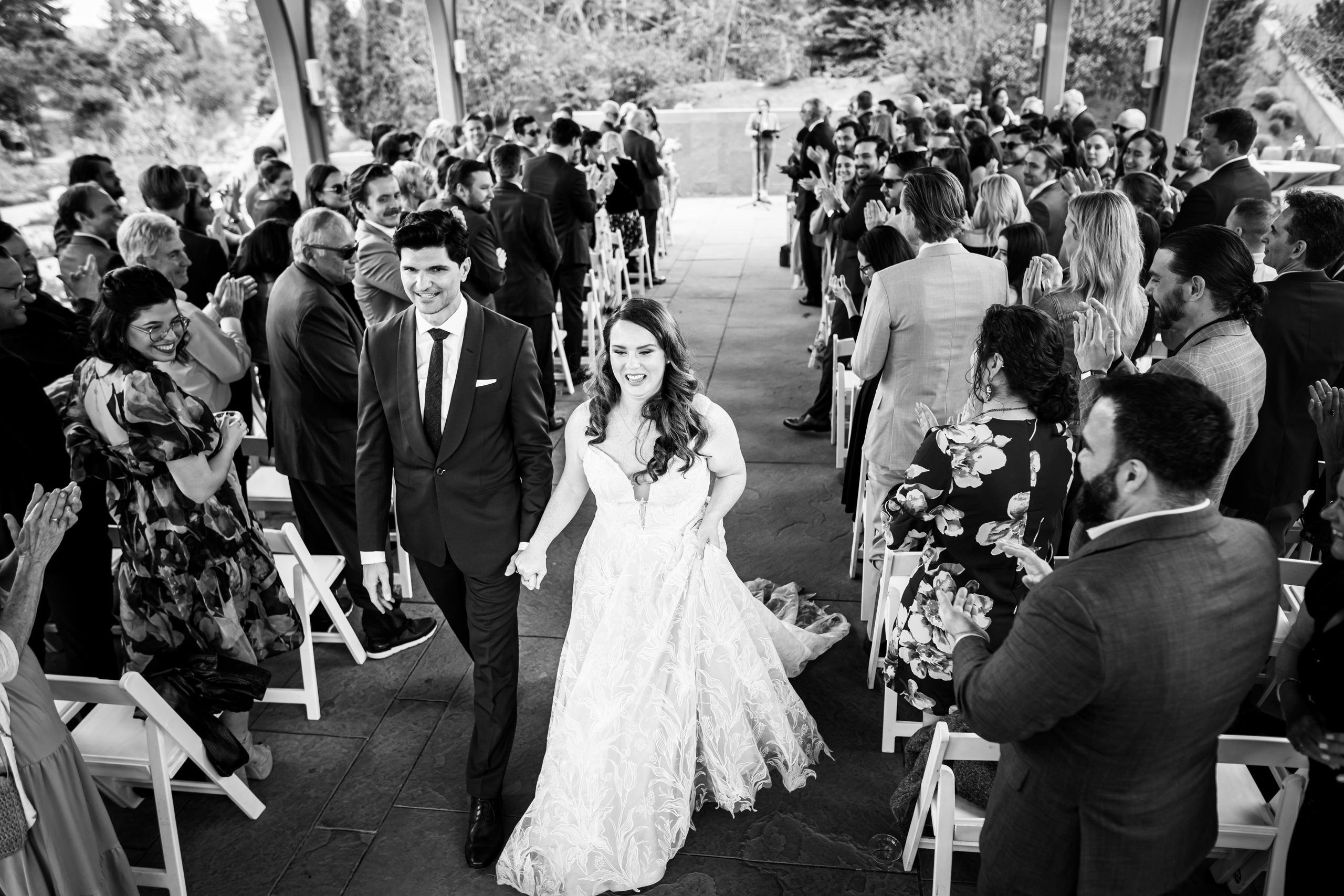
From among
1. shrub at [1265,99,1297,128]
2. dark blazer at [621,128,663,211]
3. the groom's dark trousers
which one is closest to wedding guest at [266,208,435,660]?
the groom's dark trousers

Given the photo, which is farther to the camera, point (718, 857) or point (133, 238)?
point (133, 238)

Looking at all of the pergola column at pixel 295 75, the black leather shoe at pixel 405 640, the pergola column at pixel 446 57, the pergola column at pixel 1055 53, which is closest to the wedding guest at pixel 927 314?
the black leather shoe at pixel 405 640

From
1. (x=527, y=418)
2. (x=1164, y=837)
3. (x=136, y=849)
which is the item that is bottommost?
(x=136, y=849)

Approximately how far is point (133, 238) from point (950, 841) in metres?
4.01

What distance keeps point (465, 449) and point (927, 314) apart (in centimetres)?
179

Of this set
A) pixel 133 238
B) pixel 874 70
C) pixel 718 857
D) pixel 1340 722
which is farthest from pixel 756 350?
pixel 874 70

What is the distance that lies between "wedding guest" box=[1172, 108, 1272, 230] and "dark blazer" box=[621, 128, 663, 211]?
209 inches

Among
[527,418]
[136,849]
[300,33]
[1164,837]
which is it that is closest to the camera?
[1164,837]

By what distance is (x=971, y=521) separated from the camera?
2.60 m

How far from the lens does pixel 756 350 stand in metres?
8.05

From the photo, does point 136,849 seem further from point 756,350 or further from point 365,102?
point 365,102

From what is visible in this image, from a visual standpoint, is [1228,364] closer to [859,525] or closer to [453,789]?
[859,525]

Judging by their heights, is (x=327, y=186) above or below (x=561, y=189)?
above

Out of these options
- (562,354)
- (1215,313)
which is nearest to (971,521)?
(1215,313)
